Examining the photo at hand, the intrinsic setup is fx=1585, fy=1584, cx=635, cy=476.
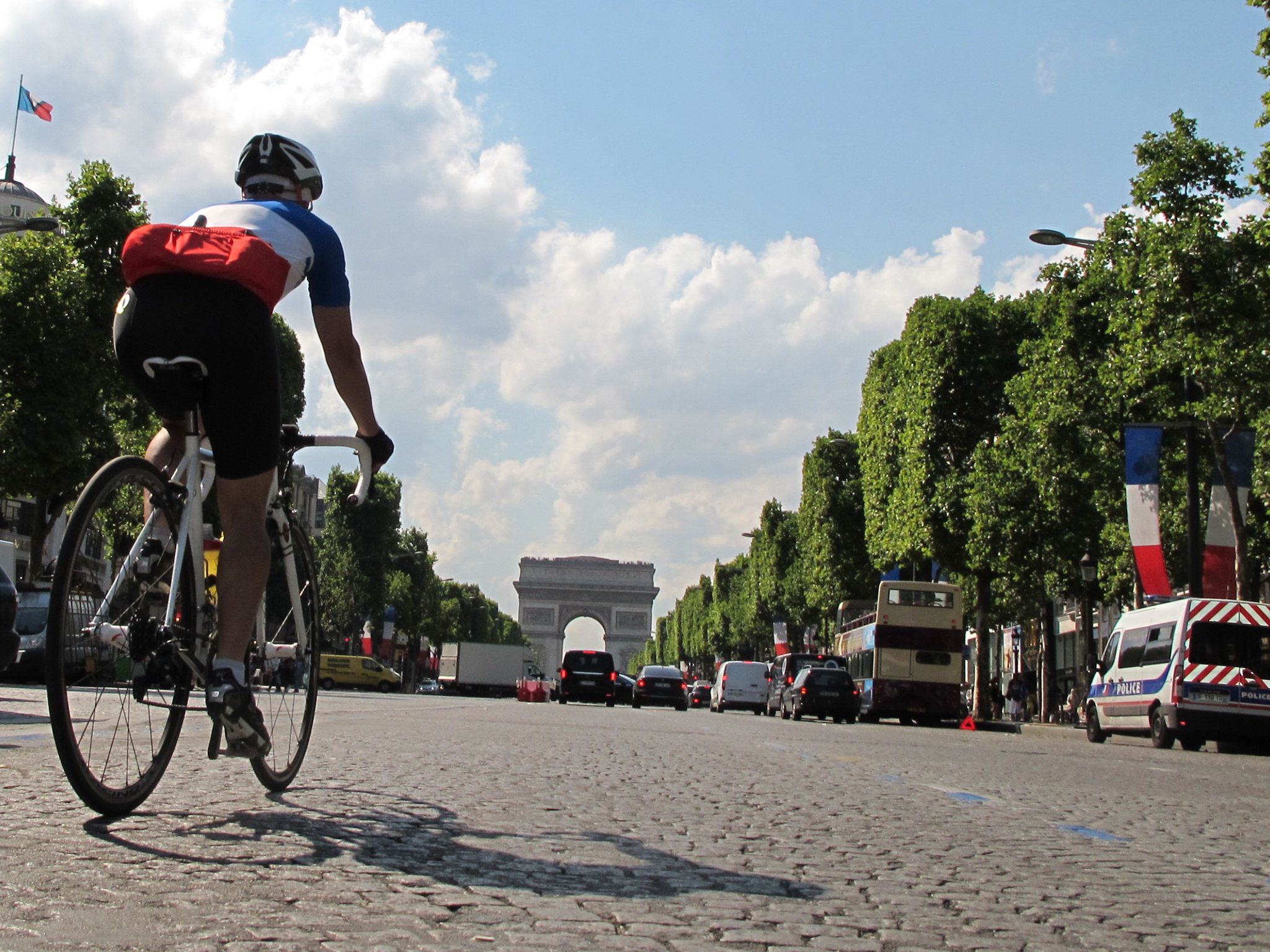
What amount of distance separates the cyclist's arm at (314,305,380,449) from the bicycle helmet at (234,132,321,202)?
0.44 metres

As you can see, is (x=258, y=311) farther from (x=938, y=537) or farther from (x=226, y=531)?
(x=938, y=537)

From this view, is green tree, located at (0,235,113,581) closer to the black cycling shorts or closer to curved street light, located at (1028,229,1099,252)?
curved street light, located at (1028,229,1099,252)

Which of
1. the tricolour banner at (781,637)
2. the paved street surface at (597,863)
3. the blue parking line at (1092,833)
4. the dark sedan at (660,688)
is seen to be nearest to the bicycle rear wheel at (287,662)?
the paved street surface at (597,863)

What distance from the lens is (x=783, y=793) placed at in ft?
25.9

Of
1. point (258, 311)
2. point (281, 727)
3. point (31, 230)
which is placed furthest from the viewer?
point (31, 230)

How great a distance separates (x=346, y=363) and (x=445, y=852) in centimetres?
175

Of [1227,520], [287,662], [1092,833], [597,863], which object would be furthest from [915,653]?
[597,863]

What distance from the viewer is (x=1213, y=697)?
78.4 ft

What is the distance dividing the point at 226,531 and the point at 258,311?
27.6 inches

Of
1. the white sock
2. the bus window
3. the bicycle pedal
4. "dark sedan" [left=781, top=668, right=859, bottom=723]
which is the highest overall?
the bus window

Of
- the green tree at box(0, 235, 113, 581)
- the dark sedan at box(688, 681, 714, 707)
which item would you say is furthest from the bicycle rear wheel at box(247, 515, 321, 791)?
the dark sedan at box(688, 681, 714, 707)

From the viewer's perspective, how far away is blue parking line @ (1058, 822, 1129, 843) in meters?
6.36

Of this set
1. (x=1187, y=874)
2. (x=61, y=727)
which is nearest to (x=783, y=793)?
(x=1187, y=874)

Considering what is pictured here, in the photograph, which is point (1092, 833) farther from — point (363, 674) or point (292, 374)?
point (363, 674)
